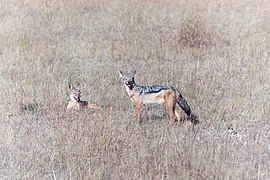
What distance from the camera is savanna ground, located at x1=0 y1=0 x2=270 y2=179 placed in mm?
5090

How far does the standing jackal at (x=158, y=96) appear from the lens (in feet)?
20.4

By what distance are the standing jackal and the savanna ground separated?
0.64ft

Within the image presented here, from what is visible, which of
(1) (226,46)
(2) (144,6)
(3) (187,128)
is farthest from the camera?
(2) (144,6)

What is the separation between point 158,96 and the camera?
20.5 feet

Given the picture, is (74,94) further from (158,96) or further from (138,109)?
(158,96)

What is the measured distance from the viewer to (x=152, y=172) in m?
4.84

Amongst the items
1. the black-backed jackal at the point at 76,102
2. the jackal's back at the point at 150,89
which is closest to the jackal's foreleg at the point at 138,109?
the jackal's back at the point at 150,89

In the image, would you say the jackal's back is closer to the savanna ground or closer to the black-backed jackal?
the savanna ground

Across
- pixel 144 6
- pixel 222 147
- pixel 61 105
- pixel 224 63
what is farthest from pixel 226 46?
pixel 222 147

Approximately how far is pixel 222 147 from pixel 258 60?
4093 millimetres

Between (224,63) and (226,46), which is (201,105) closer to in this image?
(224,63)

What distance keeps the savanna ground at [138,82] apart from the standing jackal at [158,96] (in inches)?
7.6

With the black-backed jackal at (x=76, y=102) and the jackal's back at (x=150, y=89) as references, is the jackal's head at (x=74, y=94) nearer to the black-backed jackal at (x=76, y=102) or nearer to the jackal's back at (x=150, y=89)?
the black-backed jackal at (x=76, y=102)

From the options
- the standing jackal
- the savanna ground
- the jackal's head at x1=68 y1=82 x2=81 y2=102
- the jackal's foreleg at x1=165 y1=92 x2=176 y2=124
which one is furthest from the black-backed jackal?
the jackal's foreleg at x1=165 y1=92 x2=176 y2=124
